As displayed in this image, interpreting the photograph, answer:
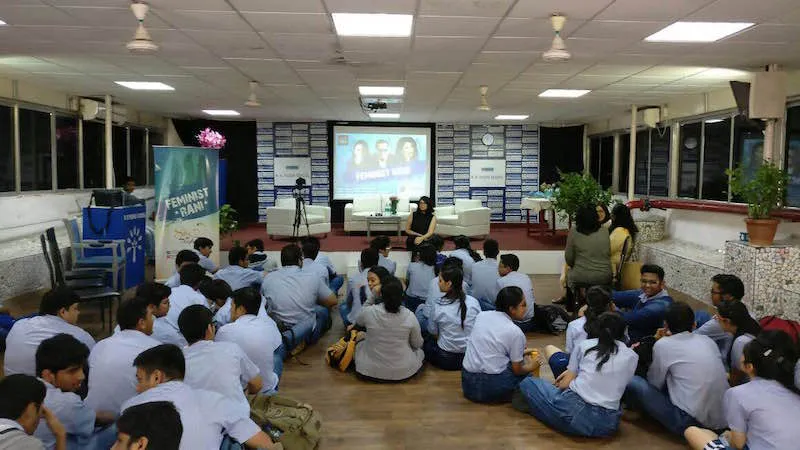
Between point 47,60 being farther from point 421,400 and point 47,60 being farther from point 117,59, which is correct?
point 421,400

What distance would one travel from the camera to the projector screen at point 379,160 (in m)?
13.6

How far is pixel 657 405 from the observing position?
11.8 ft

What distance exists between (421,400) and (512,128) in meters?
10.7

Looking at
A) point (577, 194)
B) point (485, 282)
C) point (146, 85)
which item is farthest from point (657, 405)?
point (146, 85)

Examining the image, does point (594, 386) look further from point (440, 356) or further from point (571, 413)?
point (440, 356)

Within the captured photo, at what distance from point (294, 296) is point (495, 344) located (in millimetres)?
1811

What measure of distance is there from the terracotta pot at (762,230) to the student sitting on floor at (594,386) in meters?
3.12

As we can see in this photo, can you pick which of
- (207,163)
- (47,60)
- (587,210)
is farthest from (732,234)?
(47,60)

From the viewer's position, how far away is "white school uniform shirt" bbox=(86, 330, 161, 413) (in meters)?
2.88

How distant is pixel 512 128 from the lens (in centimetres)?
1410

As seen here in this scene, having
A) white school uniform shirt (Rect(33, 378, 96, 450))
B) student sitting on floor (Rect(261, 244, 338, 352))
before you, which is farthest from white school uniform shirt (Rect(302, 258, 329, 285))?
white school uniform shirt (Rect(33, 378, 96, 450))

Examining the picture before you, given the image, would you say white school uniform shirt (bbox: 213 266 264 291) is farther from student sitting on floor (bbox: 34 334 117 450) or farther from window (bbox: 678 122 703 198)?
window (bbox: 678 122 703 198)

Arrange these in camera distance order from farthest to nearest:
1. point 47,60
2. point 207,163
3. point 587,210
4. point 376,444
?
1. point 207,163
2. point 47,60
3. point 587,210
4. point 376,444

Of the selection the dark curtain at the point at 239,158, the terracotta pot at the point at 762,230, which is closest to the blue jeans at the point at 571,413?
the terracotta pot at the point at 762,230
